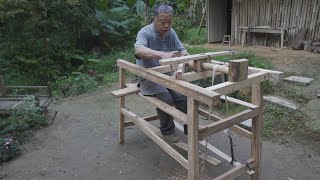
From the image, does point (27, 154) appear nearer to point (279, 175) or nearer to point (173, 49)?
point (173, 49)

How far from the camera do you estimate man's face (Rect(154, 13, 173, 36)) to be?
3.37 metres

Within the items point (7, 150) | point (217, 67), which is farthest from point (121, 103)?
point (217, 67)

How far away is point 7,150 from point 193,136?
9.85 feet

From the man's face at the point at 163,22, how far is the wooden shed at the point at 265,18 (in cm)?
796

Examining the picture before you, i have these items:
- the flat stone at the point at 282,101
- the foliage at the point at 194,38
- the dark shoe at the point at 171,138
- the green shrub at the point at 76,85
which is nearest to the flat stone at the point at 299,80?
the flat stone at the point at 282,101

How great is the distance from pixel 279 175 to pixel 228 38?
9908 mm

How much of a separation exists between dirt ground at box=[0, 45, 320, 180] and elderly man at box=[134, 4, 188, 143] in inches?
20.3

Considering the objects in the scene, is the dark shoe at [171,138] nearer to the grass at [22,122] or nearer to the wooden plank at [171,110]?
the wooden plank at [171,110]

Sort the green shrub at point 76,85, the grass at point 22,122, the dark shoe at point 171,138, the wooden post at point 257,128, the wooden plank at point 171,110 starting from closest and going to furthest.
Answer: the wooden plank at point 171,110, the wooden post at point 257,128, the dark shoe at point 171,138, the grass at point 22,122, the green shrub at point 76,85

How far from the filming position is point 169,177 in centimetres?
360

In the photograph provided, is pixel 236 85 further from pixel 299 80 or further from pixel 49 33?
pixel 49 33

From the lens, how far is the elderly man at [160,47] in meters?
3.37

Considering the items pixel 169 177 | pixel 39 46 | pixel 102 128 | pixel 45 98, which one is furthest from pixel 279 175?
pixel 39 46

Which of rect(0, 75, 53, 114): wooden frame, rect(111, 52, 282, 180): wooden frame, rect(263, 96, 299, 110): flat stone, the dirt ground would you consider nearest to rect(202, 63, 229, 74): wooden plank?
rect(111, 52, 282, 180): wooden frame
